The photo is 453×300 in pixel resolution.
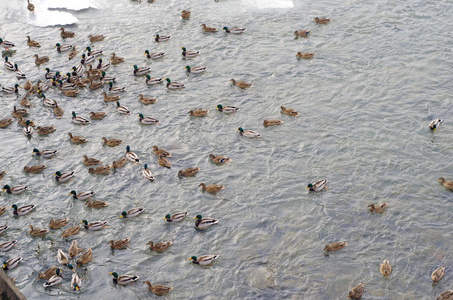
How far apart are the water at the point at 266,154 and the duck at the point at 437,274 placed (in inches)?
7.6

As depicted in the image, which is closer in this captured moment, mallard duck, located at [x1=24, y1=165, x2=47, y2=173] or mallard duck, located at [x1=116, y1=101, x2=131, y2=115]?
mallard duck, located at [x1=24, y1=165, x2=47, y2=173]

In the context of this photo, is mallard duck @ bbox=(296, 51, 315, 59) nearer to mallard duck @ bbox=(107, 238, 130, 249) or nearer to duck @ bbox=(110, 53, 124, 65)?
duck @ bbox=(110, 53, 124, 65)

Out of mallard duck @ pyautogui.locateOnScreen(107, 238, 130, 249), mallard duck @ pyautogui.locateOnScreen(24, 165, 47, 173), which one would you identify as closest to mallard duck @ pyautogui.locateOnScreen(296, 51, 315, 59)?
mallard duck @ pyautogui.locateOnScreen(24, 165, 47, 173)

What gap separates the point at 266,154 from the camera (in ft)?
58.9

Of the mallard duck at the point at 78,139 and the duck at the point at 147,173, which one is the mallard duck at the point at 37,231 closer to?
the duck at the point at 147,173

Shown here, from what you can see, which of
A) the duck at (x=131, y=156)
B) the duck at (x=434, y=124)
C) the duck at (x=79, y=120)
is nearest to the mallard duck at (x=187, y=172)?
the duck at (x=131, y=156)

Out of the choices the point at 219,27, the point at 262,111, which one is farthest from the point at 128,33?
the point at 262,111

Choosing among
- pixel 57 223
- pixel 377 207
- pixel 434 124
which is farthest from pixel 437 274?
pixel 57 223

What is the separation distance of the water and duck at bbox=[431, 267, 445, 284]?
19 centimetres

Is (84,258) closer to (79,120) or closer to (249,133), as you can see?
(79,120)

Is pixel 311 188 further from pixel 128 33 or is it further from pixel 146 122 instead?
pixel 128 33

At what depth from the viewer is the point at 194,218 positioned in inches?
607

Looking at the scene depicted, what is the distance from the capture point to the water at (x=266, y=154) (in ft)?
45.4

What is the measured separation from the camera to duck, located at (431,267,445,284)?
13133mm
